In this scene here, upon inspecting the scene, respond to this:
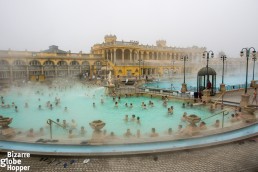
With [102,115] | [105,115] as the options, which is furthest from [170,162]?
[102,115]

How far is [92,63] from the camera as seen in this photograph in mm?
51094

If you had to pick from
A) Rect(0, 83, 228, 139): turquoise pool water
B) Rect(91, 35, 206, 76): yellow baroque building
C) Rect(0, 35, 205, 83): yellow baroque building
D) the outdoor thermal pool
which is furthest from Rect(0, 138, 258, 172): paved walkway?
Rect(91, 35, 206, 76): yellow baroque building

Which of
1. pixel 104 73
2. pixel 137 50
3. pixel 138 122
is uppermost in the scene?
pixel 137 50

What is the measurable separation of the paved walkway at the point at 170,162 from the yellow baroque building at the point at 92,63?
35126 millimetres

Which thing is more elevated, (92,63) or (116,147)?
(92,63)

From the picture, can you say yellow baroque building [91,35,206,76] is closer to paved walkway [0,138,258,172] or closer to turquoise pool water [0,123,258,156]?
turquoise pool water [0,123,258,156]

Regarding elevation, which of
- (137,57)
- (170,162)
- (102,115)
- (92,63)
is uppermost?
(137,57)

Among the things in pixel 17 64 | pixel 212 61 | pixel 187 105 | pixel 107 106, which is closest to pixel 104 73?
pixel 17 64

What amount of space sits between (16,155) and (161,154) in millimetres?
6468

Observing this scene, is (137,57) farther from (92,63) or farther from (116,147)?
(116,147)

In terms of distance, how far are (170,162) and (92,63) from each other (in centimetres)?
4566

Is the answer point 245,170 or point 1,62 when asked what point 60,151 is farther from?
point 1,62

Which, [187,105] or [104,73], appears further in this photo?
[104,73]

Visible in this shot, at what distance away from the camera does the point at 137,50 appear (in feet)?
185
